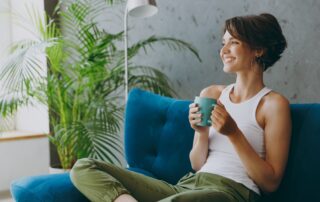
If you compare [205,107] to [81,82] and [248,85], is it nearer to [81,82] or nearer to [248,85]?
[248,85]

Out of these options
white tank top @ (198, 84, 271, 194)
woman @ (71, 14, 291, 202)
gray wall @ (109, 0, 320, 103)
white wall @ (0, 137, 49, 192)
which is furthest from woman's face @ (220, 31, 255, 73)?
white wall @ (0, 137, 49, 192)

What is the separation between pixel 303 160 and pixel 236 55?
45 centimetres

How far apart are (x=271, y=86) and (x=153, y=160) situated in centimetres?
63

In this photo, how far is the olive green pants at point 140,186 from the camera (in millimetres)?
1807

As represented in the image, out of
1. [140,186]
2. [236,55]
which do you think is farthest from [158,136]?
[236,55]

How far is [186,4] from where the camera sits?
2.92 m

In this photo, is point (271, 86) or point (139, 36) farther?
point (139, 36)

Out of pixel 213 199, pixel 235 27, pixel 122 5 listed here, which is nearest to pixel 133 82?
pixel 122 5

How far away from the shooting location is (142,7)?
2.71 meters

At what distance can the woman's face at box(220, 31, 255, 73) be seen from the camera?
79.5 inches

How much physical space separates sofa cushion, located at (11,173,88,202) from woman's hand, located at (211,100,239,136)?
548 millimetres

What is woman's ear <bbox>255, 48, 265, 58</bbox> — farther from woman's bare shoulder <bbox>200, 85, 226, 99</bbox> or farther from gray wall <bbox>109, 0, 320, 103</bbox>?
gray wall <bbox>109, 0, 320, 103</bbox>

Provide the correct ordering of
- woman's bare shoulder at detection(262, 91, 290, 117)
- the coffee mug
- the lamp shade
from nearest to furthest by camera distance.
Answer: the coffee mug < woman's bare shoulder at detection(262, 91, 290, 117) < the lamp shade

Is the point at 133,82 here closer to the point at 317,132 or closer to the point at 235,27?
the point at 235,27
